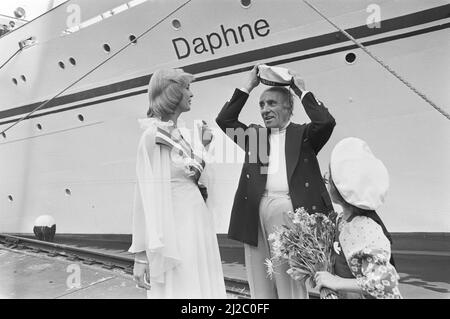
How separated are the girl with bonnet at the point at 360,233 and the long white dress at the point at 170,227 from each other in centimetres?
54

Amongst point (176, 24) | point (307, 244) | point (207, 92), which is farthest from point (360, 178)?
point (176, 24)

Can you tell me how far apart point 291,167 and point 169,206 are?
1.67 feet

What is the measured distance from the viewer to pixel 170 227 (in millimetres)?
1604

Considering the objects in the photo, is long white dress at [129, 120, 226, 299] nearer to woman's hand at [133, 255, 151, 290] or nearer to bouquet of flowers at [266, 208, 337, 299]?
woman's hand at [133, 255, 151, 290]

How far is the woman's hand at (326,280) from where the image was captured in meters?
1.29

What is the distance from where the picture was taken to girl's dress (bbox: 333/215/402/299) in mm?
1179

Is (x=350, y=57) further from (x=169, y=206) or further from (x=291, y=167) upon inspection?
(x=169, y=206)

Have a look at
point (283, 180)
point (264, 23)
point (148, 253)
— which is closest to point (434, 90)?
point (264, 23)

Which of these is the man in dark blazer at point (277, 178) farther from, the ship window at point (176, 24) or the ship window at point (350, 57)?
the ship window at point (176, 24)
